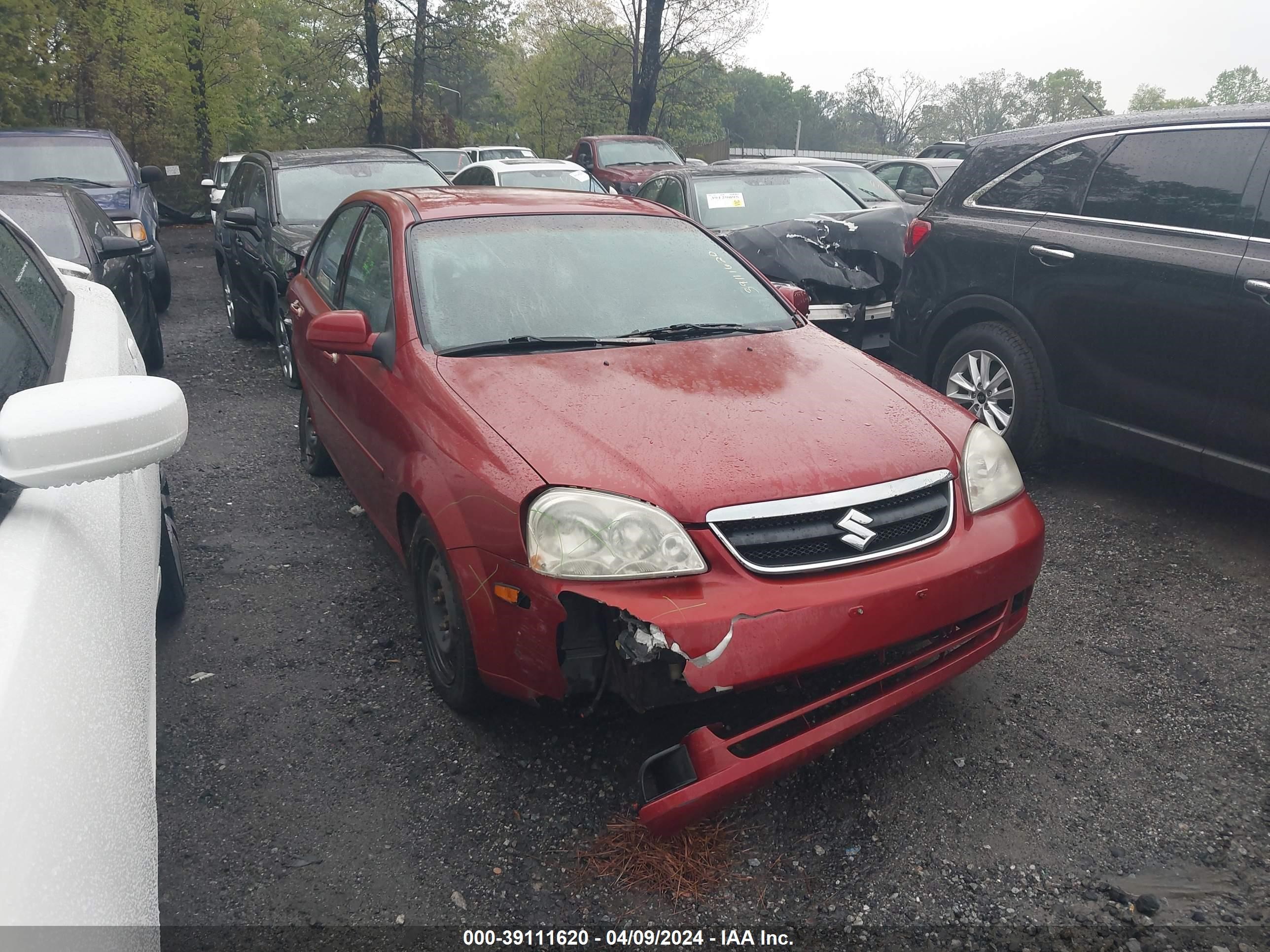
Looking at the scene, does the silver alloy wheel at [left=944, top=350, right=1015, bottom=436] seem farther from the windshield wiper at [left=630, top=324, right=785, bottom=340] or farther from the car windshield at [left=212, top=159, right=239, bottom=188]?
the car windshield at [left=212, top=159, right=239, bottom=188]

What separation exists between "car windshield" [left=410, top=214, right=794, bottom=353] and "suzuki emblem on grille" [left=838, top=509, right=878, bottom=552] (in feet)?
4.15

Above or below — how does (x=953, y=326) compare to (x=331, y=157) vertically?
below

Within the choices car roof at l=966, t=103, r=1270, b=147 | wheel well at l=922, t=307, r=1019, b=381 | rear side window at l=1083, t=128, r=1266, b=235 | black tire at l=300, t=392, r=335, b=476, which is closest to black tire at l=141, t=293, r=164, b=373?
black tire at l=300, t=392, r=335, b=476

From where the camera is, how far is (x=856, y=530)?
2566mm

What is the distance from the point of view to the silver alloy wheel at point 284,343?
273 inches

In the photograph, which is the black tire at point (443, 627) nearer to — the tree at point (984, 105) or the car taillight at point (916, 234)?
the car taillight at point (916, 234)

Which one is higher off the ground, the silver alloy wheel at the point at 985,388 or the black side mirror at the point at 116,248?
the black side mirror at the point at 116,248

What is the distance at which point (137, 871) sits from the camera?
60.3 inches

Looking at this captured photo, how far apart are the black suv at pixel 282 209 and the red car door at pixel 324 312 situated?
174 centimetres

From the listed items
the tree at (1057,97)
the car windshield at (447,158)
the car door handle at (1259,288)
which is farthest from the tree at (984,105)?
the car door handle at (1259,288)

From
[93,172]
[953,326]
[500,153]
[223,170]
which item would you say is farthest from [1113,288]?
[500,153]

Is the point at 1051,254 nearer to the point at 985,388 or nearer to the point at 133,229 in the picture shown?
the point at 985,388

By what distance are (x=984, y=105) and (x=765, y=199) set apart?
2578 inches

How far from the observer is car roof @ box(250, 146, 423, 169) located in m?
8.09
